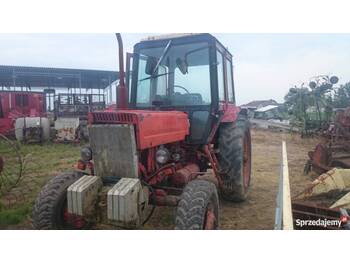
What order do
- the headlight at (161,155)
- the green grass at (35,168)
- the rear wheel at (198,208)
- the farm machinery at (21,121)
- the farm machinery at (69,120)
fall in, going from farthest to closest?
the farm machinery at (69,120)
the farm machinery at (21,121)
the green grass at (35,168)
the headlight at (161,155)
the rear wheel at (198,208)

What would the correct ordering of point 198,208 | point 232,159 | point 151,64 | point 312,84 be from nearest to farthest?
point 198,208, point 312,84, point 151,64, point 232,159

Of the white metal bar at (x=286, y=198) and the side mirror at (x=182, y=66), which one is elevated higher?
the side mirror at (x=182, y=66)

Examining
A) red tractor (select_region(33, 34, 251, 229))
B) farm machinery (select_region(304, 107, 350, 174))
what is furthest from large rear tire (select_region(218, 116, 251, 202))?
farm machinery (select_region(304, 107, 350, 174))

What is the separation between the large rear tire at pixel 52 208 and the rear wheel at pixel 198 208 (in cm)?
82

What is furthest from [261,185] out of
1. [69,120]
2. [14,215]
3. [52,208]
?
[69,120]

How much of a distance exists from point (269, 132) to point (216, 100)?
0.75m

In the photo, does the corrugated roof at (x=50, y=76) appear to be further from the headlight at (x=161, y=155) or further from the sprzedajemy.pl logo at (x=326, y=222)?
the sprzedajemy.pl logo at (x=326, y=222)

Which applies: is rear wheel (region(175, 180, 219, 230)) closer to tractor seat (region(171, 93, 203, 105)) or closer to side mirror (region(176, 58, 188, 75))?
tractor seat (region(171, 93, 203, 105))

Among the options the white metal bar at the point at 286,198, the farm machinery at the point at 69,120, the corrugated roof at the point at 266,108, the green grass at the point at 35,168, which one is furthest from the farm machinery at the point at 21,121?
the white metal bar at the point at 286,198

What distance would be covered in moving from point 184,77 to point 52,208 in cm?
153

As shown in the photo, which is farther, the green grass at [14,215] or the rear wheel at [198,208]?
the green grass at [14,215]

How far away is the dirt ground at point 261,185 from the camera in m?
3.07

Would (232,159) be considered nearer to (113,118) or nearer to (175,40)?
(175,40)

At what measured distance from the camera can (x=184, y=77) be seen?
342 cm
